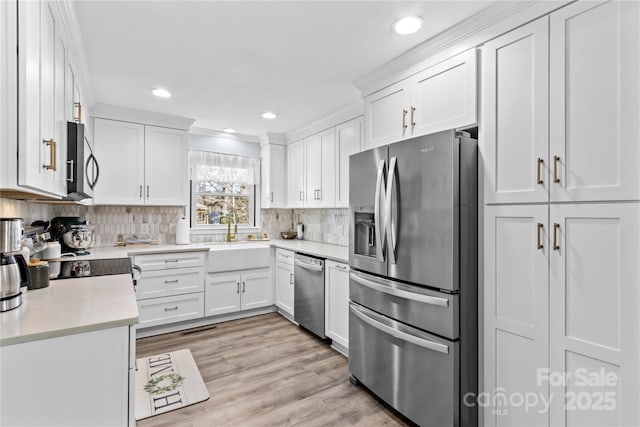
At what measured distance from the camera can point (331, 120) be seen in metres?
3.60

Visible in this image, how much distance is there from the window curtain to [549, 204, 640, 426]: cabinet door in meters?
3.88

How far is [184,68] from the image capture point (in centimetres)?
247

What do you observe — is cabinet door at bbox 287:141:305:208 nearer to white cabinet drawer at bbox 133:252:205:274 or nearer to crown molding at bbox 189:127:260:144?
crown molding at bbox 189:127:260:144

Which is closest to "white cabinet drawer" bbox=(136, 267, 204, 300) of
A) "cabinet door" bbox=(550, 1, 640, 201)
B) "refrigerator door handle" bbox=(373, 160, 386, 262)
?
"refrigerator door handle" bbox=(373, 160, 386, 262)

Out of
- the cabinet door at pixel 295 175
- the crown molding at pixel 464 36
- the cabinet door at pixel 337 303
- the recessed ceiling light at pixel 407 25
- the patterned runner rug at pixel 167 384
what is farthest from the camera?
the cabinet door at pixel 295 175

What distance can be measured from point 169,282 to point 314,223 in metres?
2.00

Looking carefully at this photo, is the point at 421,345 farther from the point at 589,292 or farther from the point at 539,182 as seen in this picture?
the point at 539,182

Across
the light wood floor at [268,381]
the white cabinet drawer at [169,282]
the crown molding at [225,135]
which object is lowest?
the light wood floor at [268,381]

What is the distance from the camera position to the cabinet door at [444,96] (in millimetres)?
1835

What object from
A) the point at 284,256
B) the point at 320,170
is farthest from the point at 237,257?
the point at 320,170

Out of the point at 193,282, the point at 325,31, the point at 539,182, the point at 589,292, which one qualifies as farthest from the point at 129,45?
the point at 589,292

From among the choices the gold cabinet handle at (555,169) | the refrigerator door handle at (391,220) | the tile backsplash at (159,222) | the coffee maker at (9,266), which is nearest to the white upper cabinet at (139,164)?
the tile backsplash at (159,222)

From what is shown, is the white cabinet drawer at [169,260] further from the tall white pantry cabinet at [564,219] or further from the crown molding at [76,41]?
the tall white pantry cabinet at [564,219]

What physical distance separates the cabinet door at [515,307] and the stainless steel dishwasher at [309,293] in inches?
67.2
